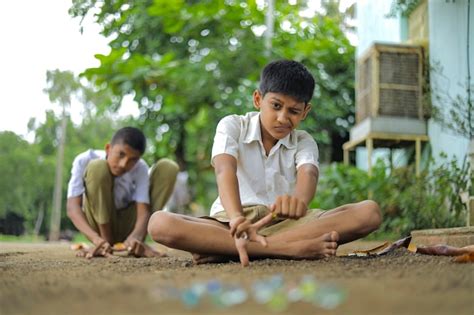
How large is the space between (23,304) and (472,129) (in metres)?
4.20

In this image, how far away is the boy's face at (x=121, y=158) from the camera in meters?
4.06

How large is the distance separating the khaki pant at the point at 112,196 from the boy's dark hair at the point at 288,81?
1480 millimetres

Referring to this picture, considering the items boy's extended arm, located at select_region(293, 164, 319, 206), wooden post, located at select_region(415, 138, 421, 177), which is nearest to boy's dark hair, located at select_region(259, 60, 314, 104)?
boy's extended arm, located at select_region(293, 164, 319, 206)

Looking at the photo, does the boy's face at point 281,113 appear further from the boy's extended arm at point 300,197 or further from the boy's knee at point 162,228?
the boy's knee at point 162,228

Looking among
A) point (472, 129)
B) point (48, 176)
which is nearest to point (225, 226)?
point (472, 129)

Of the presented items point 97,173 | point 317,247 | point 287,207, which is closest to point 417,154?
point 97,173

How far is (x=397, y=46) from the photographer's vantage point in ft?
23.7

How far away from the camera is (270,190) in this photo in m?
3.02

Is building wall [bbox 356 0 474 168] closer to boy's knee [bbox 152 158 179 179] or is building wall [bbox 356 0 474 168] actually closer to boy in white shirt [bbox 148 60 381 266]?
boy's knee [bbox 152 158 179 179]

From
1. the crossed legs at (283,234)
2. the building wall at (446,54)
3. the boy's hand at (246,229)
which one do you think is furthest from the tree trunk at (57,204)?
the boy's hand at (246,229)

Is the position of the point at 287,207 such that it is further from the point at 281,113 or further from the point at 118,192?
the point at 118,192

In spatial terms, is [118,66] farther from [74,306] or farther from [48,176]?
[74,306]

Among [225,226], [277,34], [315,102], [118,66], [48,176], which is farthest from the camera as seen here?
[48,176]

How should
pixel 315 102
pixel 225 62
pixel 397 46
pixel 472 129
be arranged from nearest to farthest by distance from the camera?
pixel 472 129 → pixel 397 46 → pixel 225 62 → pixel 315 102
